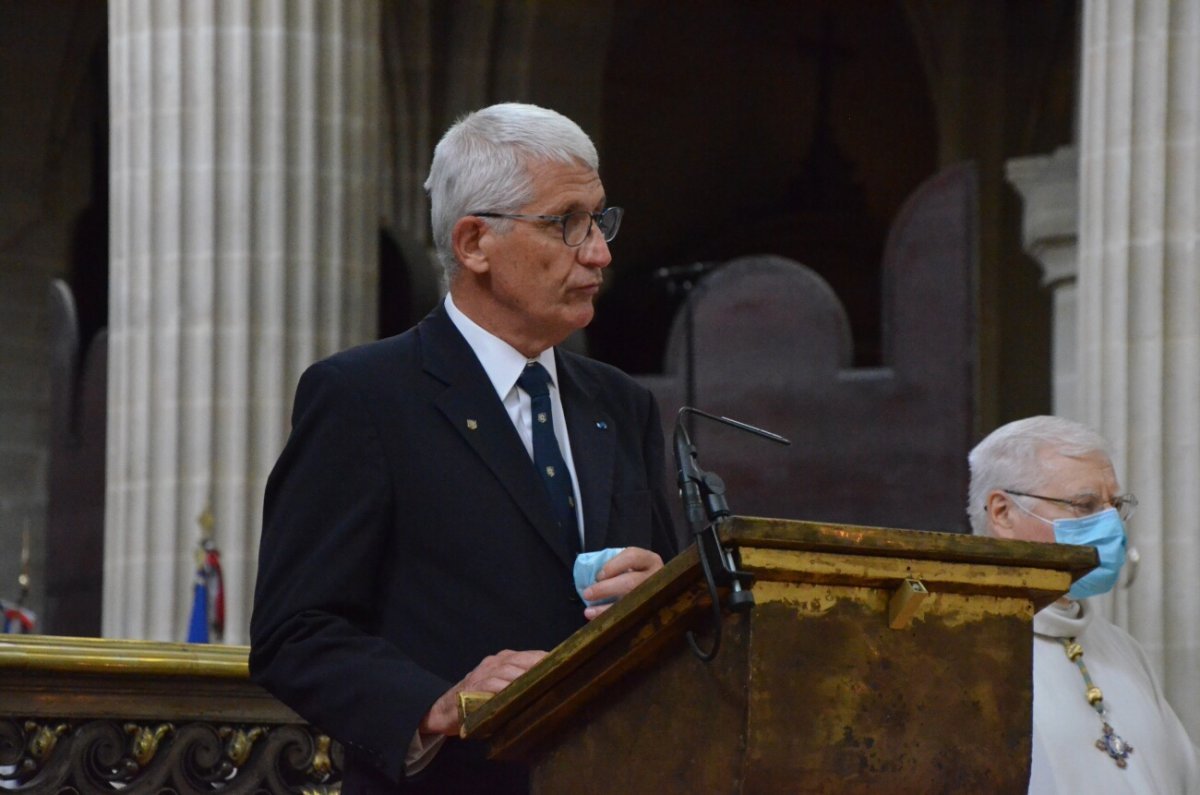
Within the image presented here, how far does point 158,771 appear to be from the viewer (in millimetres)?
4039

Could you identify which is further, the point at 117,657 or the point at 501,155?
the point at 117,657

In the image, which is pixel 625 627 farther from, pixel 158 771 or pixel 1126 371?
pixel 1126 371

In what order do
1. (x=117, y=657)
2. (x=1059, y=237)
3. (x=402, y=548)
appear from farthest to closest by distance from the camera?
1. (x=1059, y=237)
2. (x=117, y=657)
3. (x=402, y=548)

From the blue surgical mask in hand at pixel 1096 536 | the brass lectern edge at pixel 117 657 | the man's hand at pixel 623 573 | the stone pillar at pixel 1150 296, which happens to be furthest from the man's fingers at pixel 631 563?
the stone pillar at pixel 1150 296

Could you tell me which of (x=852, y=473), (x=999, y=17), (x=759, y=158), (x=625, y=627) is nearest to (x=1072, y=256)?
(x=852, y=473)

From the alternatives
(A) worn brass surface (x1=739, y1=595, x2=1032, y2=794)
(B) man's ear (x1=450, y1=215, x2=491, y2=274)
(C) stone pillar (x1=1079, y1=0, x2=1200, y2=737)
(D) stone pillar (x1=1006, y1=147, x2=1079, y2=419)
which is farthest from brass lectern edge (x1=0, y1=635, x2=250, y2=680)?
(D) stone pillar (x1=1006, y1=147, x2=1079, y2=419)

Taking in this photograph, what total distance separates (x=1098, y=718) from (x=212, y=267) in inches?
264

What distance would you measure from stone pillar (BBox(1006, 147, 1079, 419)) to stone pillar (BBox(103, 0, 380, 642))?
3563 mm

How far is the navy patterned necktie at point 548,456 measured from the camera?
288 centimetres

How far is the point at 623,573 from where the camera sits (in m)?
2.65

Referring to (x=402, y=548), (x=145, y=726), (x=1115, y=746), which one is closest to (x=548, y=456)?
(x=402, y=548)

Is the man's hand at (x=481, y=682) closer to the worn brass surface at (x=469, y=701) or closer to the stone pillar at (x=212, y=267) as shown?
the worn brass surface at (x=469, y=701)

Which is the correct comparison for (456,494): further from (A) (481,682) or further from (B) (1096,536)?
(B) (1096,536)

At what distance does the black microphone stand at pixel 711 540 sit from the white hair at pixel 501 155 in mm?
491
